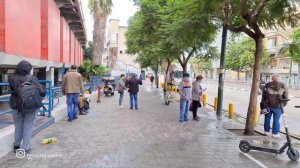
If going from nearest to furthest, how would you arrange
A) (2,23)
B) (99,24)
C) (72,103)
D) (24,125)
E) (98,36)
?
(24,125) → (2,23) → (72,103) → (98,36) → (99,24)

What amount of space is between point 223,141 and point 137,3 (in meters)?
13.1

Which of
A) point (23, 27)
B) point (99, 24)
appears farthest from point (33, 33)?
point (99, 24)

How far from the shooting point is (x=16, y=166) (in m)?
5.77

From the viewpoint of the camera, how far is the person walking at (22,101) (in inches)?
245

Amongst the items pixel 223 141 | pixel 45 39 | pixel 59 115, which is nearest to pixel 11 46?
pixel 59 115

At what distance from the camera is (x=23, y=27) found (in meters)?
12.5

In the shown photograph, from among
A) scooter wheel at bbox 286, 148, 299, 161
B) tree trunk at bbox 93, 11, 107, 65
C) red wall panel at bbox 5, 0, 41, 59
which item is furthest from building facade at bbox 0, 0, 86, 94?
scooter wheel at bbox 286, 148, 299, 161

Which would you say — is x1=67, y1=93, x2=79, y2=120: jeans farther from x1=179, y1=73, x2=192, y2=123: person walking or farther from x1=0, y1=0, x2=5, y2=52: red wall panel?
x1=179, y1=73, x2=192, y2=123: person walking

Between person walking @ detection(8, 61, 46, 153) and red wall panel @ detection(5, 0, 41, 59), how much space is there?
4841 millimetres

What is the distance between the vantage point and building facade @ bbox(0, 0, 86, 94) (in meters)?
10.7

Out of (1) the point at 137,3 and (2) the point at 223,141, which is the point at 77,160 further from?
(1) the point at 137,3

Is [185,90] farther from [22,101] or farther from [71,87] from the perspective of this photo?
[22,101]

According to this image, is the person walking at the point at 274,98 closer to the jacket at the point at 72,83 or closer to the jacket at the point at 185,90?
the jacket at the point at 185,90

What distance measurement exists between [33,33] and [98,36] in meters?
15.6
